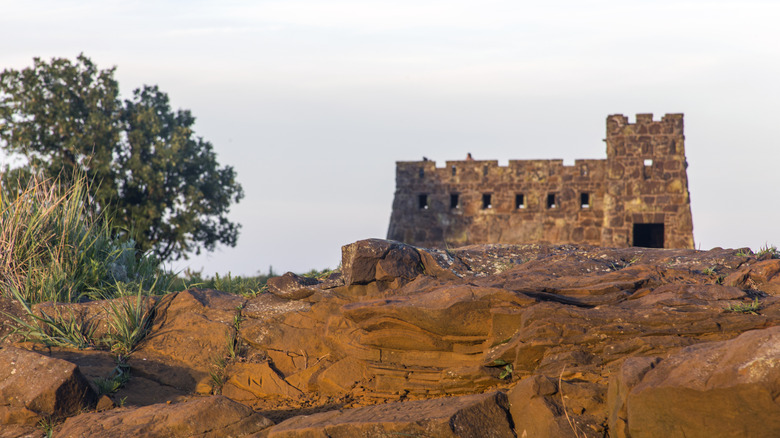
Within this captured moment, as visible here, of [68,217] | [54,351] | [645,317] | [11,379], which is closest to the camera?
[645,317]

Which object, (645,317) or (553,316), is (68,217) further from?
(645,317)

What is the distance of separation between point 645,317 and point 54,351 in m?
6.70

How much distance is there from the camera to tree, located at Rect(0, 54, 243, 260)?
2234 cm

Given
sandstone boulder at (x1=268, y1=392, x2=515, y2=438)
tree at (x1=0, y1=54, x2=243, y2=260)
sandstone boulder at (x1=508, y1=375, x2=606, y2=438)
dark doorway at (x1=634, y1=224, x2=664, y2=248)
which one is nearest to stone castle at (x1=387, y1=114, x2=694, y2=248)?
dark doorway at (x1=634, y1=224, x2=664, y2=248)

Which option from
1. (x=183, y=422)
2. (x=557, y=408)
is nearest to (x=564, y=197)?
(x=557, y=408)

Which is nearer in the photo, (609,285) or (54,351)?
(609,285)

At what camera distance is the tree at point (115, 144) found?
2234cm

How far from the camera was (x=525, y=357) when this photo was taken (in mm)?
7082

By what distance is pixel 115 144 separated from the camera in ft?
74.9

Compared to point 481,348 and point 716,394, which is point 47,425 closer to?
point 481,348

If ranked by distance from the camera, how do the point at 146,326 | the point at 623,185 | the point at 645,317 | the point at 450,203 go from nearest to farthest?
the point at 645,317 < the point at 146,326 < the point at 623,185 < the point at 450,203

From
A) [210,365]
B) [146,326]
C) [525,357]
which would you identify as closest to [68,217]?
[146,326]

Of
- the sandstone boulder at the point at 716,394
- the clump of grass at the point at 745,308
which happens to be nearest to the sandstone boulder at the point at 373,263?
the clump of grass at the point at 745,308

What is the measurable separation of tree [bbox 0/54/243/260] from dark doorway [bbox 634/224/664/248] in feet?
44.1
